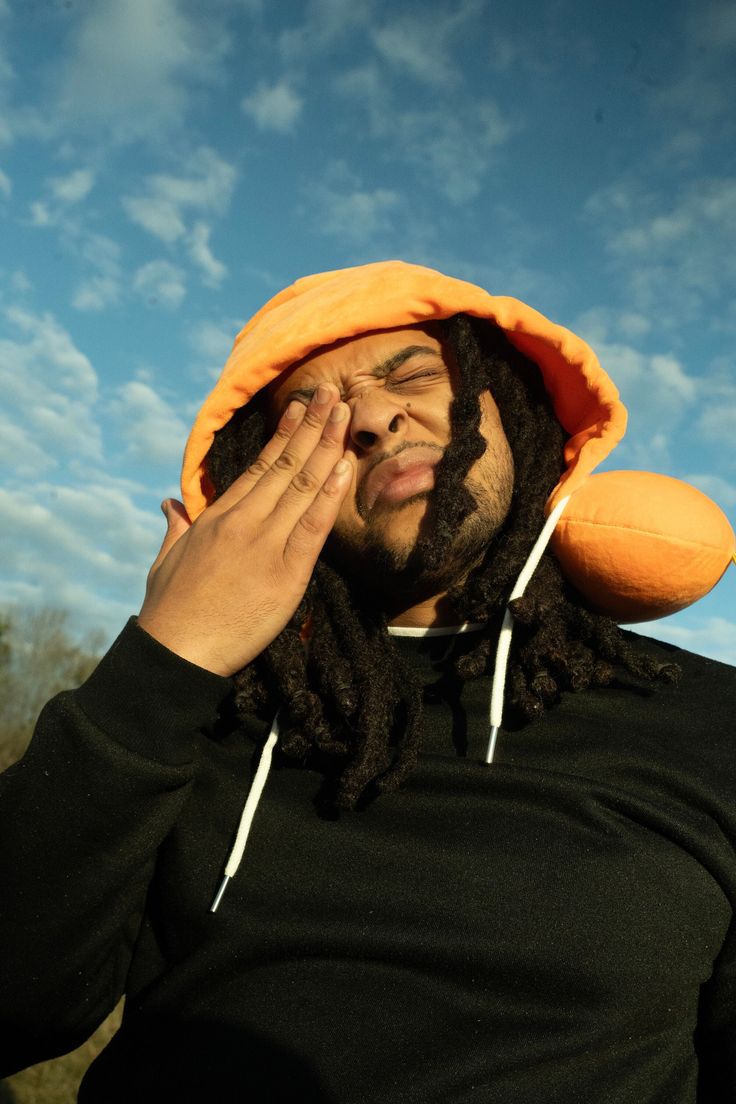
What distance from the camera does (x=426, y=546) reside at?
6.87ft

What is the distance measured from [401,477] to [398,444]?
3.9 inches

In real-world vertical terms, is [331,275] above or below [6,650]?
above

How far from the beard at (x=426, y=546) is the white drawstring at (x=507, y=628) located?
167 mm

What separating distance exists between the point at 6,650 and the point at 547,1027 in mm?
31691

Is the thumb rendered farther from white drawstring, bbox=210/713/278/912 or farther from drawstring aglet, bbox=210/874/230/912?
drawstring aglet, bbox=210/874/230/912

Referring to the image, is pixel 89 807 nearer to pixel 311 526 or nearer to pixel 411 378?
pixel 311 526

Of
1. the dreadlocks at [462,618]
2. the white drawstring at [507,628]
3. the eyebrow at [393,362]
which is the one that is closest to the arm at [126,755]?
the dreadlocks at [462,618]

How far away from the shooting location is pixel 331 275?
2574 millimetres

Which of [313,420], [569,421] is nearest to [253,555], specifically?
[313,420]

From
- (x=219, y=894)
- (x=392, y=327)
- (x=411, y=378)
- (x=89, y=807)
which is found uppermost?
(x=392, y=327)

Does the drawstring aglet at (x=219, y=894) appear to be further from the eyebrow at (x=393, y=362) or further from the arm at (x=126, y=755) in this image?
the eyebrow at (x=393, y=362)

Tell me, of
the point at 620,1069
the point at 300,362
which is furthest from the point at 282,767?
the point at 300,362

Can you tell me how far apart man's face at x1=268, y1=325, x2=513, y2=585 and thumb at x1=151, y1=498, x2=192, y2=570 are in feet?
1.43

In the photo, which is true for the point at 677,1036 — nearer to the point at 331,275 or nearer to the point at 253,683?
the point at 253,683
